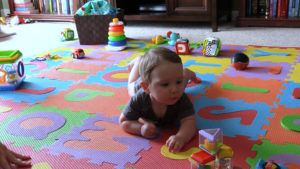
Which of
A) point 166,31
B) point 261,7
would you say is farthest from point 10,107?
point 261,7

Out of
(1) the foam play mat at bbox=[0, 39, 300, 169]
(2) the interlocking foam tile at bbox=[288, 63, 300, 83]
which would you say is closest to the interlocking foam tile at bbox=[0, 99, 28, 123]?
(1) the foam play mat at bbox=[0, 39, 300, 169]

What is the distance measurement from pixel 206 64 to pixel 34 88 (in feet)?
2.71

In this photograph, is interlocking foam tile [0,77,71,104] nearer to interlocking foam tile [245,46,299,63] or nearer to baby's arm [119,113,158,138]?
baby's arm [119,113,158,138]

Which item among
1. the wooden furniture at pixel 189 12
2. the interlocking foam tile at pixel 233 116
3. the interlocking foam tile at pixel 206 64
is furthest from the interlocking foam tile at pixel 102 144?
the wooden furniture at pixel 189 12

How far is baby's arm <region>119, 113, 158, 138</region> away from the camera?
1113 mm

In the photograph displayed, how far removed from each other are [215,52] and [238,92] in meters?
0.53

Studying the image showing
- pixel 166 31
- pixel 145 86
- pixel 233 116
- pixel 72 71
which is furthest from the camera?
pixel 166 31

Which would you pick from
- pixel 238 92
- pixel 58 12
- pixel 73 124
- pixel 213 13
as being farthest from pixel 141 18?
pixel 73 124

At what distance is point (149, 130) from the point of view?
1110 mm

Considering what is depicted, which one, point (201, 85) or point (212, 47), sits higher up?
point (212, 47)

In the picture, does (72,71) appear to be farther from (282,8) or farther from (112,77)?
(282,8)

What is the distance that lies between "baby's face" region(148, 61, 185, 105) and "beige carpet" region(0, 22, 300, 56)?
1.28 meters

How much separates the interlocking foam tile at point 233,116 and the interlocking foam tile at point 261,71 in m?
0.31

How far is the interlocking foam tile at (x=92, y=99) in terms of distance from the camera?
4.47 feet
